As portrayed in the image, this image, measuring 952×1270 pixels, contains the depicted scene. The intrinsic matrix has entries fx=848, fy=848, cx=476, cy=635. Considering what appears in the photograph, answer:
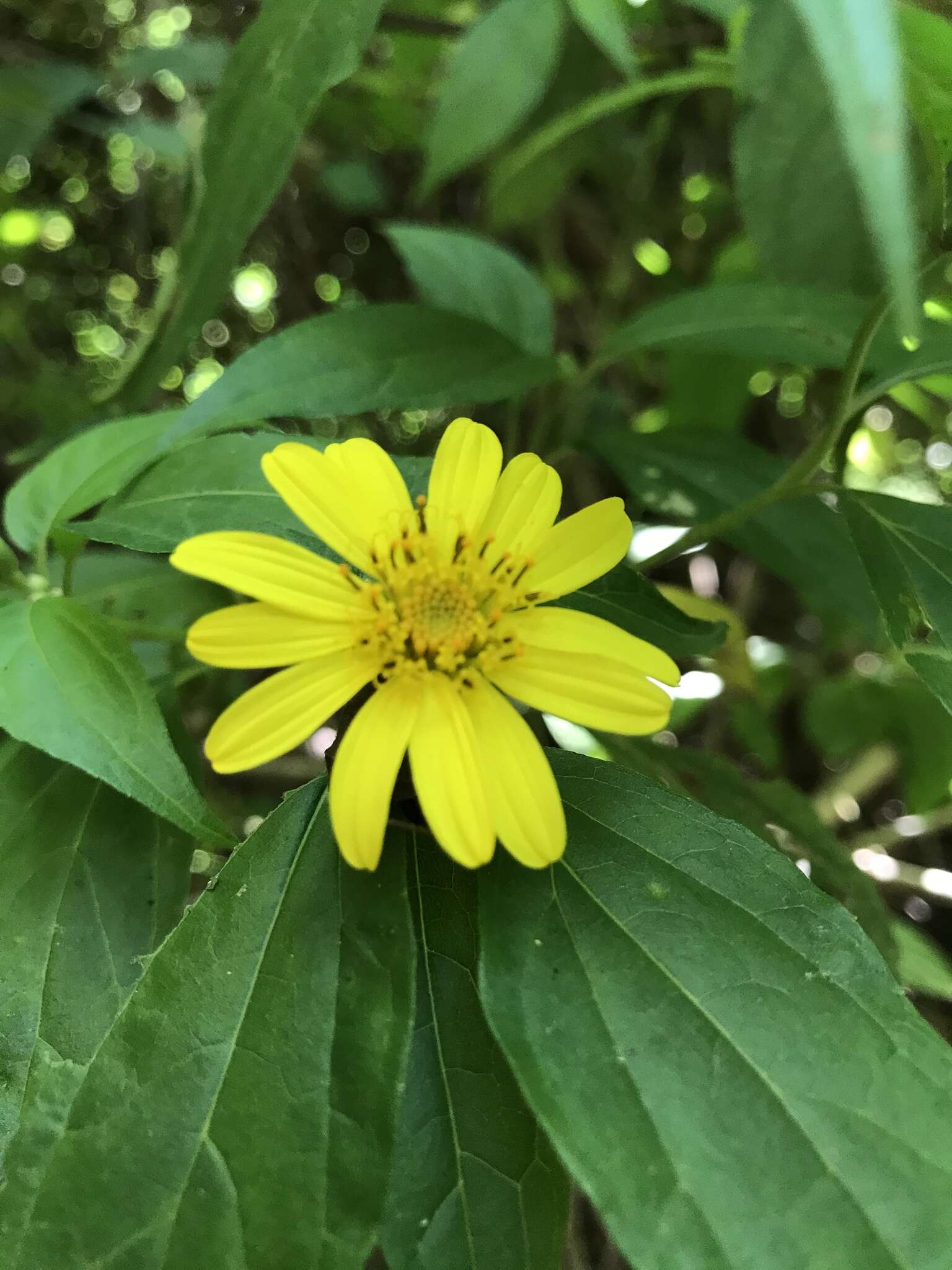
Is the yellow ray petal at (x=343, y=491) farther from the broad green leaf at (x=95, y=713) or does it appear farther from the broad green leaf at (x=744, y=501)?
the broad green leaf at (x=744, y=501)

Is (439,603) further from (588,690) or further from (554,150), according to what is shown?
(554,150)

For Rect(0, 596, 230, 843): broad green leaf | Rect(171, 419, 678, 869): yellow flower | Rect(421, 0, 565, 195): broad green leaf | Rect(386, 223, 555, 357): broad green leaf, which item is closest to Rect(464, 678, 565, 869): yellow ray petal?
Rect(171, 419, 678, 869): yellow flower

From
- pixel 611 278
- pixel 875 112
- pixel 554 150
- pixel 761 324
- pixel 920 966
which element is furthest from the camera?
pixel 611 278

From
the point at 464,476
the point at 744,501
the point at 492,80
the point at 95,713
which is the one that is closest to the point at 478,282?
the point at 492,80

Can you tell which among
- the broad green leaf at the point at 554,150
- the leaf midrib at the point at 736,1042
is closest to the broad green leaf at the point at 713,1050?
the leaf midrib at the point at 736,1042

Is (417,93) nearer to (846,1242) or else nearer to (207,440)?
(207,440)

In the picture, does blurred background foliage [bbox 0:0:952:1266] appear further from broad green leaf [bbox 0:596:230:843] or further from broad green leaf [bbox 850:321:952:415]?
broad green leaf [bbox 0:596:230:843]
